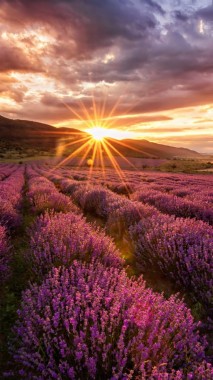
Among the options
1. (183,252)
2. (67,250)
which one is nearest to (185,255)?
(183,252)

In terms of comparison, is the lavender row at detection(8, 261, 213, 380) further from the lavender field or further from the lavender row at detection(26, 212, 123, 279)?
the lavender row at detection(26, 212, 123, 279)

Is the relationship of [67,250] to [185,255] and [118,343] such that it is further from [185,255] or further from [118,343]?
[118,343]

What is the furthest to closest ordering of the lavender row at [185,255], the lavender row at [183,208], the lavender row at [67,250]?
the lavender row at [183,208], the lavender row at [67,250], the lavender row at [185,255]

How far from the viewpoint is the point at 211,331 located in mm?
2855

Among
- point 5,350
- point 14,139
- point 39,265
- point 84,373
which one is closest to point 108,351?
point 84,373

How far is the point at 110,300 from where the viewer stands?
87.8 inches

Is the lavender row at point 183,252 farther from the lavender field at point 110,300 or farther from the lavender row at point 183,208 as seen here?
the lavender row at point 183,208

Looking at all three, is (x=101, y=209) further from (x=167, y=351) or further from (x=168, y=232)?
(x=167, y=351)

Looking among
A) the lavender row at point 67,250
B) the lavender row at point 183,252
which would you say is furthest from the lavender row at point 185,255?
the lavender row at point 67,250

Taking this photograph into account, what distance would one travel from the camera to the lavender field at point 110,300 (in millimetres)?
1861

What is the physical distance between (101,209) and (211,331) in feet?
19.3

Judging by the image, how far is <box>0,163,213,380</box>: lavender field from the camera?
186cm

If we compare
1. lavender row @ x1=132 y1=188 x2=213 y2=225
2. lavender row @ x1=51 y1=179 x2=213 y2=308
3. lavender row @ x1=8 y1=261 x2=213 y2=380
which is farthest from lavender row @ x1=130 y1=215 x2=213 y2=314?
lavender row @ x1=132 y1=188 x2=213 y2=225

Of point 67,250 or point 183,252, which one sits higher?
point 183,252
